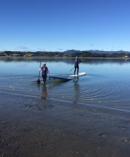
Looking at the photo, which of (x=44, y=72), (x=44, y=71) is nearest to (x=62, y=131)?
(x=44, y=71)

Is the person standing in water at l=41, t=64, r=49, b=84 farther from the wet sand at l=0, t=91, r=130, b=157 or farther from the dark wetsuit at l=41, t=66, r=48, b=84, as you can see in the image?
the wet sand at l=0, t=91, r=130, b=157

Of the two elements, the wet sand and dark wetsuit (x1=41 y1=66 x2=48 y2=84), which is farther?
dark wetsuit (x1=41 y1=66 x2=48 y2=84)

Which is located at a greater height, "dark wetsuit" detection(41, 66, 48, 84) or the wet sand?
"dark wetsuit" detection(41, 66, 48, 84)

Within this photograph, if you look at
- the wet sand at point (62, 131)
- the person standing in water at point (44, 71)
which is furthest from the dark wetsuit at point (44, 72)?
the wet sand at point (62, 131)

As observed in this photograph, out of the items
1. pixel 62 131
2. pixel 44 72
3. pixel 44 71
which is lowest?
pixel 62 131

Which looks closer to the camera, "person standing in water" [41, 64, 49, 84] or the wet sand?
the wet sand

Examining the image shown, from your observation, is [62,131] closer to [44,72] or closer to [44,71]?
[44,71]

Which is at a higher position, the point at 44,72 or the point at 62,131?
the point at 44,72

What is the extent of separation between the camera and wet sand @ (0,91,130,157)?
337 inches

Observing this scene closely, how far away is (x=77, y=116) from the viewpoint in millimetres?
12641

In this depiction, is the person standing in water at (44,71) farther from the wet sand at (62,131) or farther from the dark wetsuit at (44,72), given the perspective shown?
the wet sand at (62,131)

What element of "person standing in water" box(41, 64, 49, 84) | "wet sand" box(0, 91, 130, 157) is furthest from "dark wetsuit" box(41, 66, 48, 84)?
"wet sand" box(0, 91, 130, 157)

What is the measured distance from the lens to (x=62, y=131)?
1041cm

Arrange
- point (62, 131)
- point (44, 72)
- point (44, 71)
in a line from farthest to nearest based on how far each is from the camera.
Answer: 1. point (44, 72)
2. point (44, 71)
3. point (62, 131)
